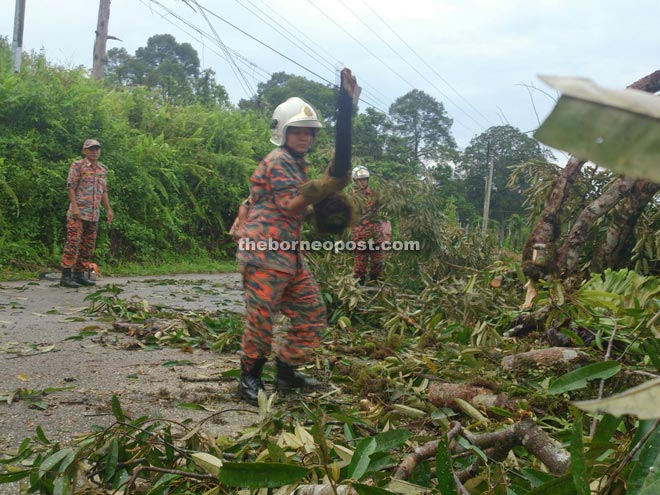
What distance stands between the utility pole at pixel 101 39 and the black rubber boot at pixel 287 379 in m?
12.9

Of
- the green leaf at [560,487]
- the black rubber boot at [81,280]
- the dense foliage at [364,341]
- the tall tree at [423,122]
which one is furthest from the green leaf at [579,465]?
the tall tree at [423,122]

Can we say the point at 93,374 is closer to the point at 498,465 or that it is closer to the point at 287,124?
the point at 287,124

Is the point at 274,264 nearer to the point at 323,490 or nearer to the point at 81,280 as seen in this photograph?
the point at 323,490

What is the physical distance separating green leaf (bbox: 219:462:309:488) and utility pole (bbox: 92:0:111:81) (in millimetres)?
14742

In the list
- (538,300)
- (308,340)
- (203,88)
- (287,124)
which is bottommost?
(308,340)

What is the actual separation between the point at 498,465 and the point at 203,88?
20.1 m

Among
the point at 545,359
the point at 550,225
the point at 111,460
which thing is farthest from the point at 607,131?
the point at 550,225

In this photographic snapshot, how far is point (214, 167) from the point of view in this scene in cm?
1425

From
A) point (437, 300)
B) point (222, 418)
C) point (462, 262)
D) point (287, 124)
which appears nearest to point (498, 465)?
point (222, 418)

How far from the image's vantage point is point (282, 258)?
342 centimetres

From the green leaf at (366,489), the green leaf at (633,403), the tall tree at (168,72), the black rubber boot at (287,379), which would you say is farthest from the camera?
the tall tree at (168,72)

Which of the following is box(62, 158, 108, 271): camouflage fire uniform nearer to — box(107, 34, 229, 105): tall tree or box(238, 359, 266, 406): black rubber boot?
box(238, 359, 266, 406): black rubber boot

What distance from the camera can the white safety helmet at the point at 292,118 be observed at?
3510 millimetres

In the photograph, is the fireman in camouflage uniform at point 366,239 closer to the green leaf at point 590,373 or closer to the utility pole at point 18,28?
the green leaf at point 590,373
